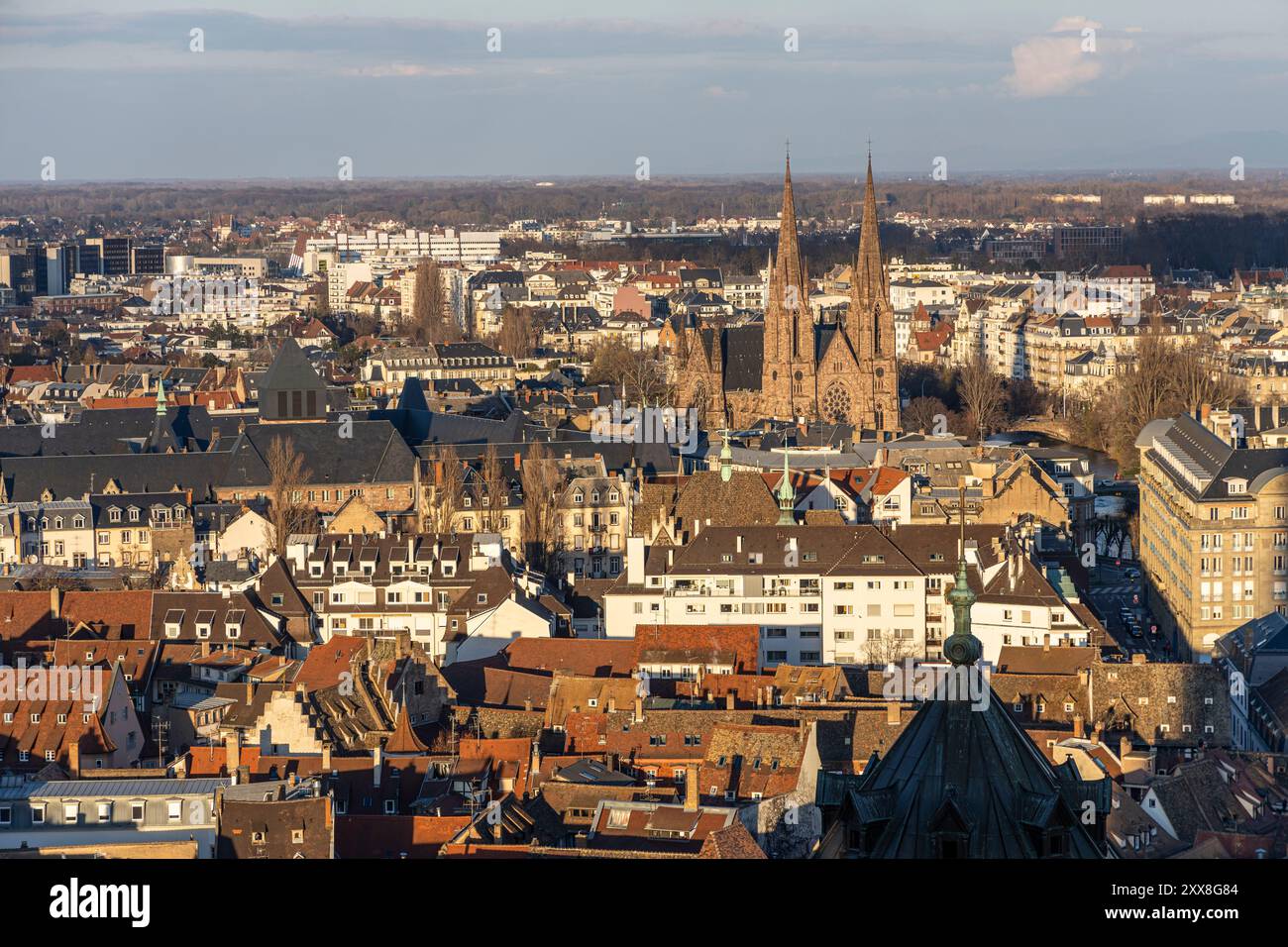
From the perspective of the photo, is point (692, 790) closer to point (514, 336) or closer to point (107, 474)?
point (107, 474)

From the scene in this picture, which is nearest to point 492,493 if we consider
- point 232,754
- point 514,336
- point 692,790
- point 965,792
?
point 232,754

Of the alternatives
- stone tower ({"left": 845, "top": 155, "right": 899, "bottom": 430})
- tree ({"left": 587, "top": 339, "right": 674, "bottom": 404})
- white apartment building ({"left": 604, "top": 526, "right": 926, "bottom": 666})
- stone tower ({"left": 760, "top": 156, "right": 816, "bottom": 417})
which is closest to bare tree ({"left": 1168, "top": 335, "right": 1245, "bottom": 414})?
stone tower ({"left": 845, "top": 155, "right": 899, "bottom": 430})

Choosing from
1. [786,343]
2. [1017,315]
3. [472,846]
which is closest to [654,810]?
[472,846]

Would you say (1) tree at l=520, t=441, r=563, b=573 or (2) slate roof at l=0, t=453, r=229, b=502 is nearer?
(1) tree at l=520, t=441, r=563, b=573

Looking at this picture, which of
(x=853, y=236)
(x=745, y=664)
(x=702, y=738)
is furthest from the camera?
(x=853, y=236)

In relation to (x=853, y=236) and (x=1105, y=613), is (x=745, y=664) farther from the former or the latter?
(x=853, y=236)

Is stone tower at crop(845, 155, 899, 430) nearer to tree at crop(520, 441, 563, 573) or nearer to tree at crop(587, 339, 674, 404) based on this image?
tree at crop(587, 339, 674, 404)
